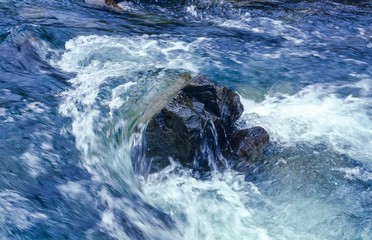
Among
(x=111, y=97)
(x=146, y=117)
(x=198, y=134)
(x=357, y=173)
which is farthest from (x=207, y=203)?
(x=111, y=97)

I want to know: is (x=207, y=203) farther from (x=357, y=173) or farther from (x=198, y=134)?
(x=357, y=173)

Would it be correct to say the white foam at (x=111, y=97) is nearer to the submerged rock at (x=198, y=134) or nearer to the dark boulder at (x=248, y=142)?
the submerged rock at (x=198, y=134)

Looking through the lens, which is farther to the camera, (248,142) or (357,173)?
(248,142)

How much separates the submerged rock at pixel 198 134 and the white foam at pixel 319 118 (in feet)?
1.68

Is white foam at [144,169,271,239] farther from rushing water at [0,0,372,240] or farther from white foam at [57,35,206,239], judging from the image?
white foam at [57,35,206,239]

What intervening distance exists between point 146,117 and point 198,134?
703 mm

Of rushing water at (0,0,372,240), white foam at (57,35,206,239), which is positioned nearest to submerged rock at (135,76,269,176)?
rushing water at (0,0,372,240)

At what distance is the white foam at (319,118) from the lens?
603 centimetres

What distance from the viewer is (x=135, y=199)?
479 cm

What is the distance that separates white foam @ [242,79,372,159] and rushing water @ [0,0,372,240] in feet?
0.09

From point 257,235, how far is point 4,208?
2361 millimetres

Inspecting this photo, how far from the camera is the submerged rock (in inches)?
211

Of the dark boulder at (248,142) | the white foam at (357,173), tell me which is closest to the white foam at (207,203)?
the dark boulder at (248,142)

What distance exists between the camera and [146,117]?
564cm
